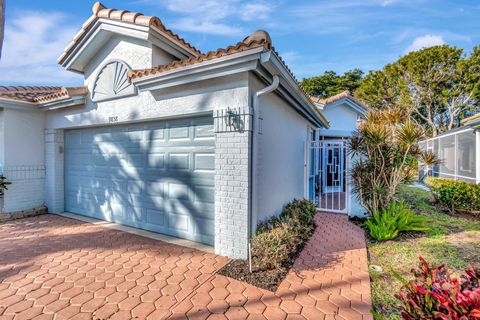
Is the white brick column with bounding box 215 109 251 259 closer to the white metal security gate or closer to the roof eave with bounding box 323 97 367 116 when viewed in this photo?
the white metal security gate

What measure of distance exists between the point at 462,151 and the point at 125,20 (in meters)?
20.2

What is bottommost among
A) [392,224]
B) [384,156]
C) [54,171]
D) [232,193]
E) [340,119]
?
[392,224]

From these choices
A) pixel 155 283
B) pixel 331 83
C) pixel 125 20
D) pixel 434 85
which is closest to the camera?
pixel 155 283

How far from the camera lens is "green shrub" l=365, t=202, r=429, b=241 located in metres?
7.21

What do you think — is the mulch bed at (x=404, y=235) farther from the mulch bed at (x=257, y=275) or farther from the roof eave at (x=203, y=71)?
the roof eave at (x=203, y=71)

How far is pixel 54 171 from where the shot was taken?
9.71 meters

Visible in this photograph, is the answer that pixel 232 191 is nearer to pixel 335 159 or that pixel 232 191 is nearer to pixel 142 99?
pixel 142 99

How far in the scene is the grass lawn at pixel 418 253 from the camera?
450 centimetres

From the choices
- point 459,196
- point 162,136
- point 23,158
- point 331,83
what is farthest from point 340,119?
point 331,83

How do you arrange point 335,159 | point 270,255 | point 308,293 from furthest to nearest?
point 335,159 → point 270,255 → point 308,293

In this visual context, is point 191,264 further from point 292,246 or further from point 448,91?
point 448,91

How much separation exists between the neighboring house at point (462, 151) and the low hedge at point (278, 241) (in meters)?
8.22

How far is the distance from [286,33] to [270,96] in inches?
212

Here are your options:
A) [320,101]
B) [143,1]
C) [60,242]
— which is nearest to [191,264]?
[60,242]
